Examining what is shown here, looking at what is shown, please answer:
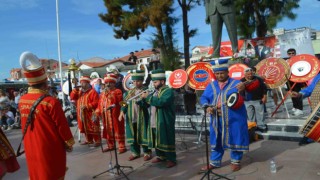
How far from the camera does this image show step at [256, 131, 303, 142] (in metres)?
6.61

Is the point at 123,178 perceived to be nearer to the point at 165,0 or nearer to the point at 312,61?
the point at 312,61

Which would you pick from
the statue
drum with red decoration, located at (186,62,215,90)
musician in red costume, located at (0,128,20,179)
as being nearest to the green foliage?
the statue

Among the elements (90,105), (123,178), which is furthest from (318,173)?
(90,105)

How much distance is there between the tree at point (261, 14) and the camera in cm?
1986

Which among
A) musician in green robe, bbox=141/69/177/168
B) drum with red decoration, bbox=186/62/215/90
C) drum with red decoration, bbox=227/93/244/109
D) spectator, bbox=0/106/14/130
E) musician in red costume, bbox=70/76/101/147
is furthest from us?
spectator, bbox=0/106/14/130

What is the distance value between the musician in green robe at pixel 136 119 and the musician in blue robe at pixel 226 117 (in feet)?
4.36

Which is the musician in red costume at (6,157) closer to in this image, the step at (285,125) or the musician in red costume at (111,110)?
the musician in red costume at (111,110)

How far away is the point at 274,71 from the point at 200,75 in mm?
1866

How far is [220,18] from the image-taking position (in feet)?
35.3

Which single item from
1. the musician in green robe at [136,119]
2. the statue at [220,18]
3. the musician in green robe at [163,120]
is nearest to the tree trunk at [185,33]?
the statue at [220,18]

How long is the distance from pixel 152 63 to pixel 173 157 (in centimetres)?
601

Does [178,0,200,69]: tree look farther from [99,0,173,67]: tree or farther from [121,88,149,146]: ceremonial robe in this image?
[121,88,149,146]: ceremonial robe

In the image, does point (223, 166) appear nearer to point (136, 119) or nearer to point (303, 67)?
point (136, 119)

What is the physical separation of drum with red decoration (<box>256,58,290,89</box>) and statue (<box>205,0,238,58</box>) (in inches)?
98.4
